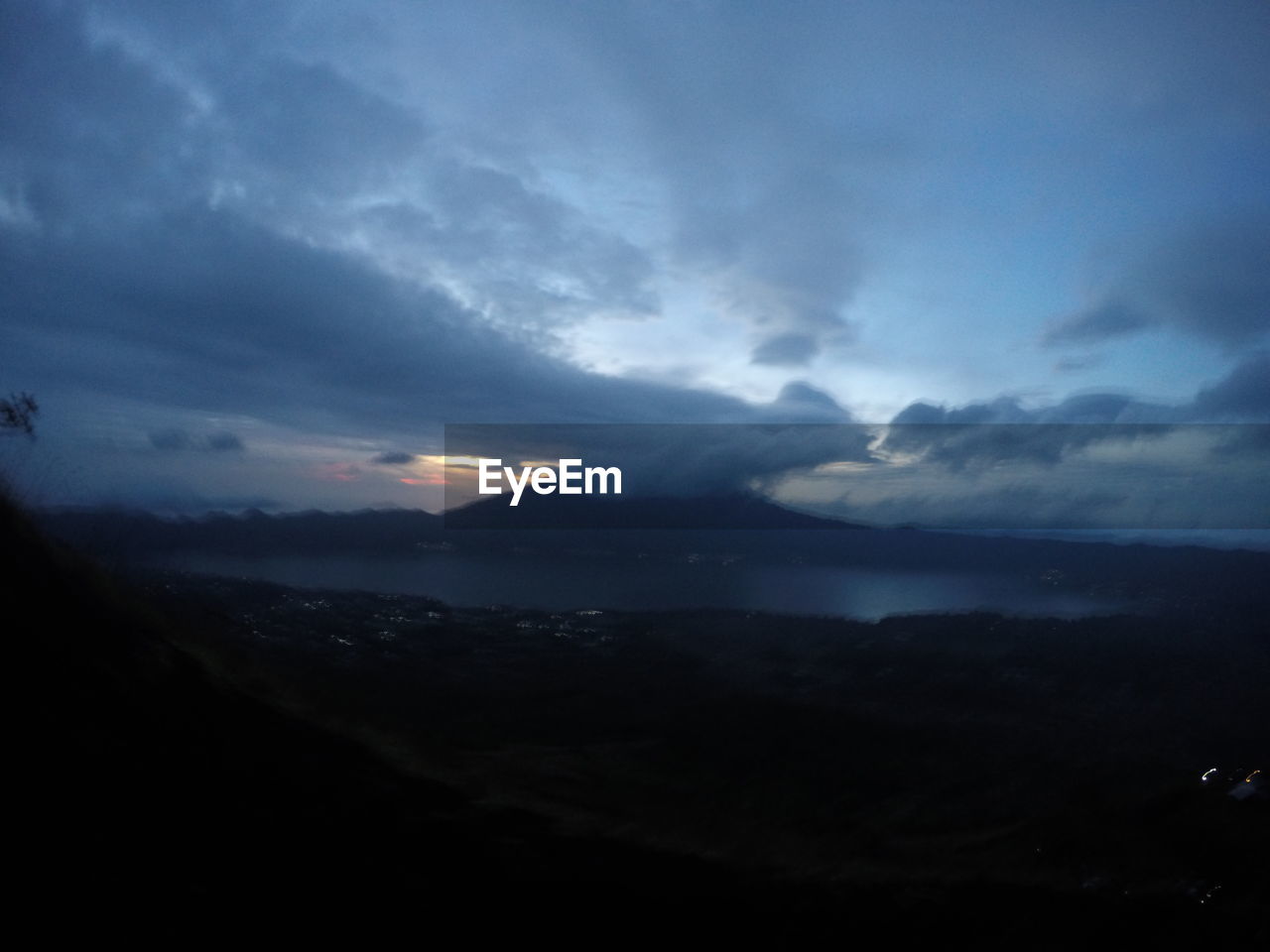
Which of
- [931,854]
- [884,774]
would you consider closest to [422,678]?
[884,774]

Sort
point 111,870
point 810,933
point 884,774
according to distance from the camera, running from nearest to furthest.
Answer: point 111,870
point 810,933
point 884,774

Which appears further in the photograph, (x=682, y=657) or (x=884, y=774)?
(x=682, y=657)

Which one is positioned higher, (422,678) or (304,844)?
(304,844)

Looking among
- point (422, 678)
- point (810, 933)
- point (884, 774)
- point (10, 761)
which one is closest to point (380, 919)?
point (10, 761)

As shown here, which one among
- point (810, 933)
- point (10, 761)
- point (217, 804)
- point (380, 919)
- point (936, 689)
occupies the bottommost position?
point (936, 689)

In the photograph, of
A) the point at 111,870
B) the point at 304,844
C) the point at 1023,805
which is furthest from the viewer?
the point at 1023,805

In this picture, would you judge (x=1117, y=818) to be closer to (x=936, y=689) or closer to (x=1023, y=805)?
(x=1023, y=805)
